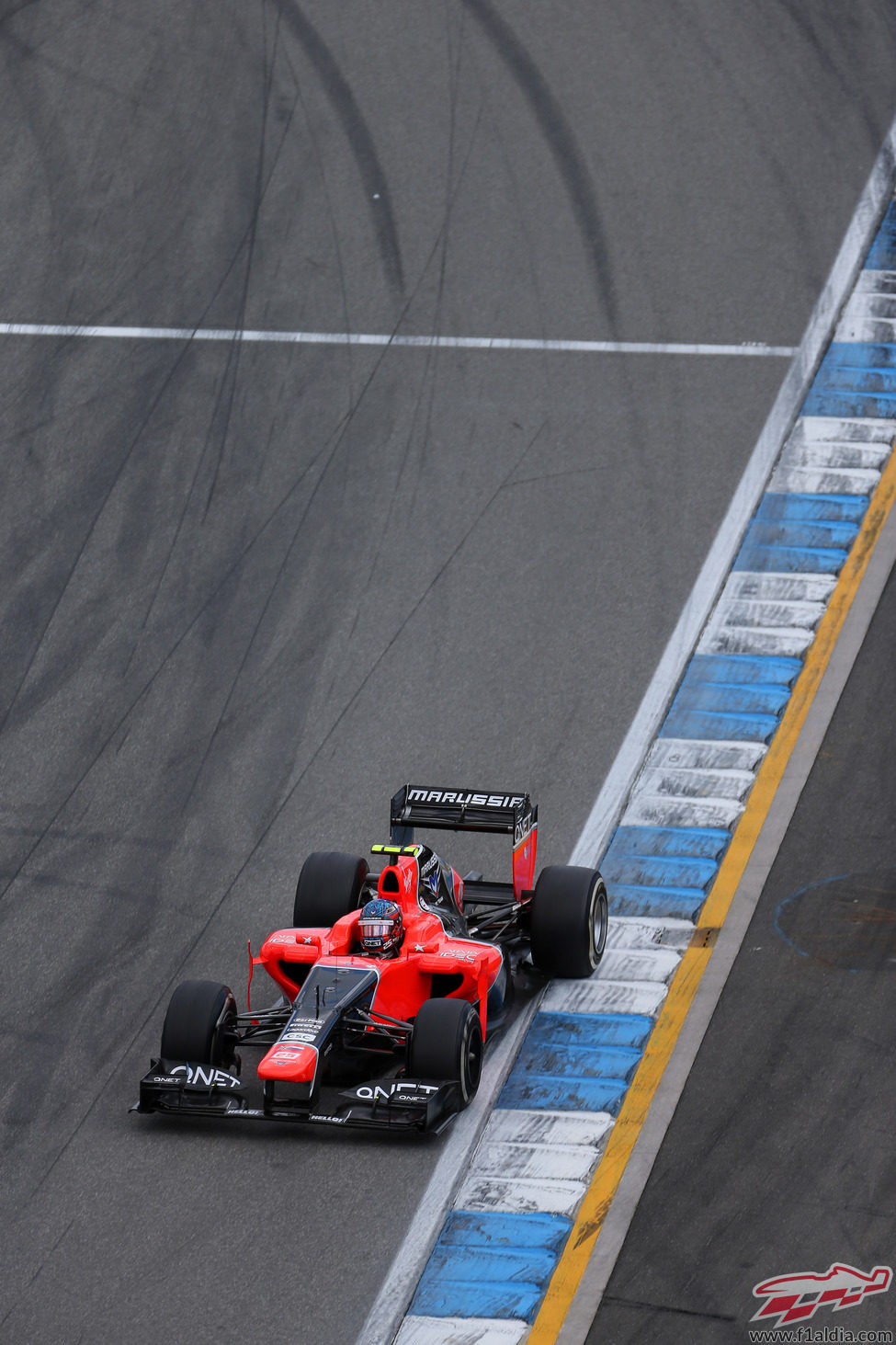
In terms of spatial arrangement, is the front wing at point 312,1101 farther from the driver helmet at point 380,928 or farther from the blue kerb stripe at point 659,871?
the blue kerb stripe at point 659,871

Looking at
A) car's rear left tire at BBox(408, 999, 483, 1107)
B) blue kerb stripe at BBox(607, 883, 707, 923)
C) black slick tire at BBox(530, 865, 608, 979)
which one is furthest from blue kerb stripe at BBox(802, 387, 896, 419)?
car's rear left tire at BBox(408, 999, 483, 1107)

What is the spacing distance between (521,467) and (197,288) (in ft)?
13.5

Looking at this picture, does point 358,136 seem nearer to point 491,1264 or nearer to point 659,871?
point 659,871

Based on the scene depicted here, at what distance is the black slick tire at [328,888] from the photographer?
33.6 feet

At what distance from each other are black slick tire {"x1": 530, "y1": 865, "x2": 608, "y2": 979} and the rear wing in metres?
0.36

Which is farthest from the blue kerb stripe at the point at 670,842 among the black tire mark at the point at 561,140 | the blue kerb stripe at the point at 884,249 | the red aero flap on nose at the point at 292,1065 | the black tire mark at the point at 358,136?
the blue kerb stripe at the point at 884,249

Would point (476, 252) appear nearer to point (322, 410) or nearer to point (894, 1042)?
point (322, 410)

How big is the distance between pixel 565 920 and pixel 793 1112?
1723 mm

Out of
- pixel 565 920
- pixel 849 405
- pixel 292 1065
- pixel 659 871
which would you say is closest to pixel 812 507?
pixel 849 405

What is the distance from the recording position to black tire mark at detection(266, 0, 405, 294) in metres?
17.3

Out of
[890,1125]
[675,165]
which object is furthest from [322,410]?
[890,1125]

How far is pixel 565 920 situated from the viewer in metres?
10.1

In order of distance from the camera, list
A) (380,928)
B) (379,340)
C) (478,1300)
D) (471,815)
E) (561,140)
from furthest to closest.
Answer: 1. (561,140)
2. (379,340)
3. (471,815)
4. (380,928)
5. (478,1300)

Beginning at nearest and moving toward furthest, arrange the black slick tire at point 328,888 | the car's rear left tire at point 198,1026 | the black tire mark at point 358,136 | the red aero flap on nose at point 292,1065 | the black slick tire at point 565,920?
the red aero flap on nose at point 292,1065
the car's rear left tire at point 198,1026
the black slick tire at point 565,920
the black slick tire at point 328,888
the black tire mark at point 358,136
